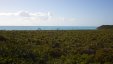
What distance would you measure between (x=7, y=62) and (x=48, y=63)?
3.01m

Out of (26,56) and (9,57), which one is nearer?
(9,57)

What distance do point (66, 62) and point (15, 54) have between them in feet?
14.2

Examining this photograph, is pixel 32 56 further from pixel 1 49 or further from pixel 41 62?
pixel 1 49

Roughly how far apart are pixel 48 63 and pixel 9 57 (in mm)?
3023

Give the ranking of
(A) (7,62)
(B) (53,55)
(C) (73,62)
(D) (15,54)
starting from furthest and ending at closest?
(B) (53,55)
(D) (15,54)
(C) (73,62)
(A) (7,62)

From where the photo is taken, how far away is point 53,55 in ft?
61.7

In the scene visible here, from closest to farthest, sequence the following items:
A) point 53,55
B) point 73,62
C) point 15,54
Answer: point 73,62 < point 15,54 < point 53,55

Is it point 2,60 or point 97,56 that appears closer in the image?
point 2,60

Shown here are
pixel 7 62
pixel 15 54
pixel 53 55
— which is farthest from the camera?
pixel 53 55

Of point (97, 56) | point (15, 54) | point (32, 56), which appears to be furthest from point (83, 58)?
point (15, 54)

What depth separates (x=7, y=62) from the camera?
14312 mm

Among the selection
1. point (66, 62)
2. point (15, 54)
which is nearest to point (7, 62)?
point (15, 54)

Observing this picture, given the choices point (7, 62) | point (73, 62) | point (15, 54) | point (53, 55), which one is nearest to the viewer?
point (7, 62)

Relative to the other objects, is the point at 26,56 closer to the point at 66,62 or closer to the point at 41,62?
the point at 41,62
